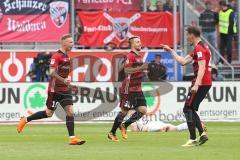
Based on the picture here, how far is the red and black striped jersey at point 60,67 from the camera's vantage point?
16625 mm

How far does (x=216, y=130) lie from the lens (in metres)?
22.0

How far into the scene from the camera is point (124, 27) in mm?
30500

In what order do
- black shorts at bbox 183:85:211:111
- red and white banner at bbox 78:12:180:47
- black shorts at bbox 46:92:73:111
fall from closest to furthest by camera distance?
black shorts at bbox 183:85:211:111 < black shorts at bbox 46:92:73:111 < red and white banner at bbox 78:12:180:47

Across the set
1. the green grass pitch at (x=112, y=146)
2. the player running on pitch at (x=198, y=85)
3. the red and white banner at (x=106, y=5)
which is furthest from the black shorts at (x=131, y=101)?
the red and white banner at (x=106, y=5)

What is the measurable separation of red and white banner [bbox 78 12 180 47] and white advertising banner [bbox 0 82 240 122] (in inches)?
153

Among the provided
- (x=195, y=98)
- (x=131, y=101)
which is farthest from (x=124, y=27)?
(x=195, y=98)

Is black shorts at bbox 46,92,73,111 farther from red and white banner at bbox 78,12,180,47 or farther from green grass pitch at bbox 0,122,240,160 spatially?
red and white banner at bbox 78,12,180,47

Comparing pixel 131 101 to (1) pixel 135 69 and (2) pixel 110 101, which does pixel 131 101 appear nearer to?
(1) pixel 135 69

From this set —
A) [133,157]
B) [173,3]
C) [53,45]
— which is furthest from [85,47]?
[133,157]

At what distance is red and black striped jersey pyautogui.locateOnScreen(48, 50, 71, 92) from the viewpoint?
16625 millimetres

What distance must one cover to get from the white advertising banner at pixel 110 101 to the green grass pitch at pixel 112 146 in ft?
14.1

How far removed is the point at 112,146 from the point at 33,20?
14460 mm

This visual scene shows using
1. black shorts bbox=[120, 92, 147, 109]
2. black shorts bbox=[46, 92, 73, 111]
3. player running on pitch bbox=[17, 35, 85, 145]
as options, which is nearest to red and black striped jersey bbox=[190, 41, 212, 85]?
black shorts bbox=[120, 92, 147, 109]

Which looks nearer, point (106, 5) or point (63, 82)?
point (63, 82)
